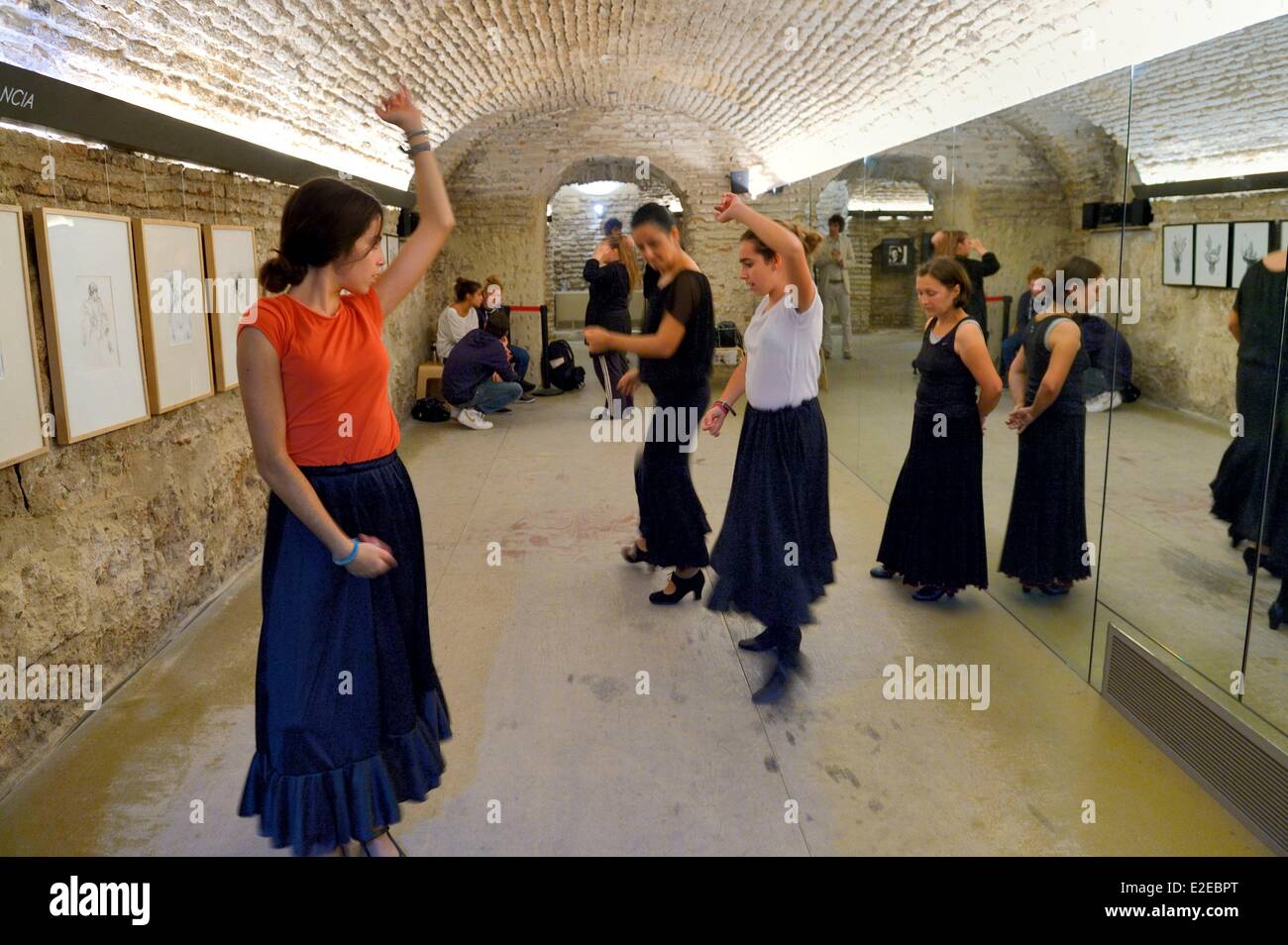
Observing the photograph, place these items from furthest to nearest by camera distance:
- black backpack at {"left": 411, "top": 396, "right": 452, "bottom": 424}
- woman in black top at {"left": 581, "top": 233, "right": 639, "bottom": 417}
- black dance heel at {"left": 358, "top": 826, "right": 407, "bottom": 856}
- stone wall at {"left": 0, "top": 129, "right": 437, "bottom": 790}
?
1. black backpack at {"left": 411, "top": 396, "right": 452, "bottom": 424}
2. woman in black top at {"left": 581, "top": 233, "right": 639, "bottom": 417}
3. stone wall at {"left": 0, "top": 129, "right": 437, "bottom": 790}
4. black dance heel at {"left": 358, "top": 826, "right": 407, "bottom": 856}

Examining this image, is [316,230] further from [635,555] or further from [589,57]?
[589,57]

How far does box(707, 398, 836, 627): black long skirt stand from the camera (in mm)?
3553

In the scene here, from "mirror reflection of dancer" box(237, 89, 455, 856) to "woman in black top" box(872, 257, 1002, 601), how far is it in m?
2.78

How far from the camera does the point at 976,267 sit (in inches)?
181

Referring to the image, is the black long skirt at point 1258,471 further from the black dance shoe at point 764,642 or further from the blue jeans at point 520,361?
the blue jeans at point 520,361

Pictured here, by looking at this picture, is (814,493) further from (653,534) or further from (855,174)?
(855,174)

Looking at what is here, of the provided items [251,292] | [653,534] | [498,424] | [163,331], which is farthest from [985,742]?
[498,424]

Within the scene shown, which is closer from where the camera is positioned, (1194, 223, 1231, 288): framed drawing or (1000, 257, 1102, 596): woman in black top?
(1194, 223, 1231, 288): framed drawing

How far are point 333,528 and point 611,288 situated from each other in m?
6.92

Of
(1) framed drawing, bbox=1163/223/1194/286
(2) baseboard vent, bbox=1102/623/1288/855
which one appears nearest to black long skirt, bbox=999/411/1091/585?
(2) baseboard vent, bbox=1102/623/1288/855

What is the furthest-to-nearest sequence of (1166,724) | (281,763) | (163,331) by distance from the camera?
(163,331)
(1166,724)
(281,763)

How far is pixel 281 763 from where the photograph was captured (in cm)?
232

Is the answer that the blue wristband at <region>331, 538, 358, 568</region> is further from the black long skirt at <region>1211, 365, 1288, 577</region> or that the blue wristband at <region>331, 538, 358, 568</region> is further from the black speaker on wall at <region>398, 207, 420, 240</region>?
the black speaker on wall at <region>398, 207, 420, 240</region>

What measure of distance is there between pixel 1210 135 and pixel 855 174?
5358 millimetres
